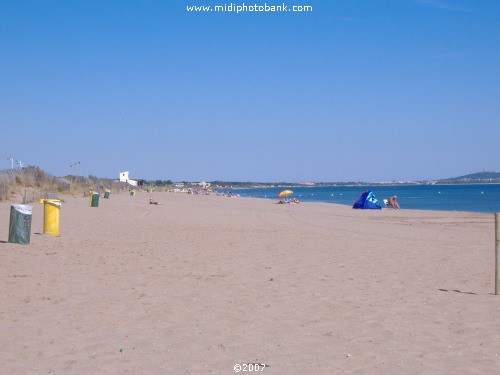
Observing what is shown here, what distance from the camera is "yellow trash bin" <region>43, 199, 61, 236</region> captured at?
13.1m

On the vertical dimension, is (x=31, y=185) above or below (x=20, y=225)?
above

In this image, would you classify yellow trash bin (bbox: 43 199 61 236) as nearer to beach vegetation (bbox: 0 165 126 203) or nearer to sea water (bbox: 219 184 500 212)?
beach vegetation (bbox: 0 165 126 203)

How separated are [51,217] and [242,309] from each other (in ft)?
25.1

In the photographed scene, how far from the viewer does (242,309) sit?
22.5 ft

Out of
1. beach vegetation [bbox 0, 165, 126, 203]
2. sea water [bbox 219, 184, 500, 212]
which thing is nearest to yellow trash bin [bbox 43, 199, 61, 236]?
beach vegetation [bbox 0, 165, 126, 203]

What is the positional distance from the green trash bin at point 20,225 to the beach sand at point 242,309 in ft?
0.65

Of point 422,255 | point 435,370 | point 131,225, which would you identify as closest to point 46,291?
point 435,370

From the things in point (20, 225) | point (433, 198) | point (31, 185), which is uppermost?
point (31, 185)

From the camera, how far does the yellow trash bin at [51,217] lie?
13.1 m

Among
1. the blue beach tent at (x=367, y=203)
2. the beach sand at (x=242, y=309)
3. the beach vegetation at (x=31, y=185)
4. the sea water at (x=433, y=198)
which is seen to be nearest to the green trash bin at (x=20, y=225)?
the beach sand at (x=242, y=309)

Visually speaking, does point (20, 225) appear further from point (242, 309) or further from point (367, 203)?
point (367, 203)

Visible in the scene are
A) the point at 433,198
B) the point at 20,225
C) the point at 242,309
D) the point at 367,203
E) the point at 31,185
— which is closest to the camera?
the point at 242,309

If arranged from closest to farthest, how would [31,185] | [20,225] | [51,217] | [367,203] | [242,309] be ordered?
[242,309] → [20,225] → [51,217] → [31,185] → [367,203]

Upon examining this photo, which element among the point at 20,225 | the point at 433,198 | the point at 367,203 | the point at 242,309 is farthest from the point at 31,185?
the point at 433,198
